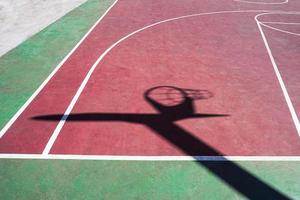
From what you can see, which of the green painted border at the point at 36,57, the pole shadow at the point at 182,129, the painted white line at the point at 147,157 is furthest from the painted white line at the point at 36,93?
the painted white line at the point at 147,157

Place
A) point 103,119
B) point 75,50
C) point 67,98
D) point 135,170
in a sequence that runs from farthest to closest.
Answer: point 75,50
point 67,98
point 103,119
point 135,170

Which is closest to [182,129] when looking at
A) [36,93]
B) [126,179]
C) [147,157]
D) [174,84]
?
[147,157]

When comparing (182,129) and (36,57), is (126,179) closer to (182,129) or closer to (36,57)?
(182,129)

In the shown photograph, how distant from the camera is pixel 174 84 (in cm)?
1214

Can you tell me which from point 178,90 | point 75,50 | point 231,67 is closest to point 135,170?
point 178,90

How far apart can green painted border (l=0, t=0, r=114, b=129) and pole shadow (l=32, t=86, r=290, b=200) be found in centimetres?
163

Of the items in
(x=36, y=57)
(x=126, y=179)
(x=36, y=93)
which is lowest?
(x=126, y=179)

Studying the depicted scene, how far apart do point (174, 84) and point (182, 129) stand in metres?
2.86

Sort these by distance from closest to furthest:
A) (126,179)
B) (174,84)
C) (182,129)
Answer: (126,179) → (182,129) → (174,84)

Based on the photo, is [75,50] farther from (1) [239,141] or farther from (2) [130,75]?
(1) [239,141]

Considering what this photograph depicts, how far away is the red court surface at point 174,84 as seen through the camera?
29.7 feet

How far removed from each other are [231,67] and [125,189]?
7687 millimetres

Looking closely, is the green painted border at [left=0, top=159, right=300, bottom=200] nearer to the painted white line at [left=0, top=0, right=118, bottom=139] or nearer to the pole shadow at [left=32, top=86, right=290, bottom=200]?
the pole shadow at [left=32, top=86, right=290, bottom=200]

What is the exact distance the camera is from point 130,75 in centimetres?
1274
